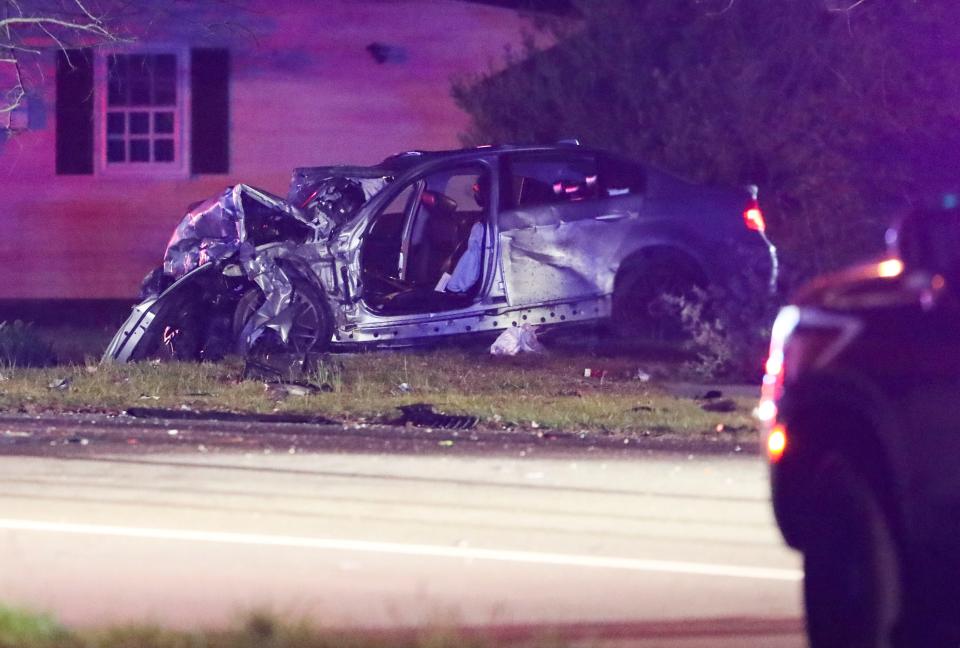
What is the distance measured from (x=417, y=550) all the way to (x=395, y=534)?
0.42m

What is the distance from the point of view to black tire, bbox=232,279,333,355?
1433cm

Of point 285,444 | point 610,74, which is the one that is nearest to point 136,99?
point 610,74

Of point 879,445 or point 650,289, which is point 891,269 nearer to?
point 879,445

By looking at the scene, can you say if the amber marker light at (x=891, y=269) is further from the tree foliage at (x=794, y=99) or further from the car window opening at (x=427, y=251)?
the tree foliage at (x=794, y=99)

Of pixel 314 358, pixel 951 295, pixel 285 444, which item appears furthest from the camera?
pixel 314 358

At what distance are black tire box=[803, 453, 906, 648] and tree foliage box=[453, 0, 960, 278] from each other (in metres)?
12.7

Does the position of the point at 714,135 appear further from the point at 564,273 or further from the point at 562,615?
the point at 562,615

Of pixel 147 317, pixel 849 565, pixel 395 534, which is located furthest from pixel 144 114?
pixel 849 565

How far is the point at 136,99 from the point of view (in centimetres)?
2159

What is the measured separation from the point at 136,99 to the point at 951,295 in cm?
1762

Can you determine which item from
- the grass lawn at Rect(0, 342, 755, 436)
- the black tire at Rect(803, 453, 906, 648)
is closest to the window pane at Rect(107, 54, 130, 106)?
the grass lawn at Rect(0, 342, 755, 436)

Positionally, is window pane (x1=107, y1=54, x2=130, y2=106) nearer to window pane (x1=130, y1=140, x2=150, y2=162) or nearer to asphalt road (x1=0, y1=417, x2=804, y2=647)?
window pane (x1=130, y1=140, x2=150, y2=162)

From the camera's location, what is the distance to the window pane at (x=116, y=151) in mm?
21672

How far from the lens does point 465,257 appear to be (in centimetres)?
1475
